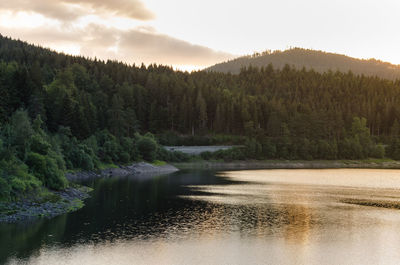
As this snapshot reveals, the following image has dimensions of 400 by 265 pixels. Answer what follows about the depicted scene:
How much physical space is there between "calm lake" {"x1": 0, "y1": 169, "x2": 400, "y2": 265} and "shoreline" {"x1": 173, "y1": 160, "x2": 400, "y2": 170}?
76.8 meters

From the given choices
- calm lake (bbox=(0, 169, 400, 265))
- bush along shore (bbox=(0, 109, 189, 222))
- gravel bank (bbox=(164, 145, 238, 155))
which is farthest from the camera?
gravel bank (bbox=(164, 145, 238, 155))

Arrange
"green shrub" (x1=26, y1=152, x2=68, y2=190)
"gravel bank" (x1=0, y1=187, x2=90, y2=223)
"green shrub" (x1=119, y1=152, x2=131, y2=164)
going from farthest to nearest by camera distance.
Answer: "green shrub" (x1=119, y1=152, x2=131, y2=164) < "green shrub" (x1=26, y1=152, x2=68, y2=190) < "gravel bank" (x1=0, y1=187, x2=90, y2=223)

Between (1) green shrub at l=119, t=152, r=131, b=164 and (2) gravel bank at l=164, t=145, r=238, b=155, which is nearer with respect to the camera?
(1) green shrub at l=119, t=152, r=131, b=164

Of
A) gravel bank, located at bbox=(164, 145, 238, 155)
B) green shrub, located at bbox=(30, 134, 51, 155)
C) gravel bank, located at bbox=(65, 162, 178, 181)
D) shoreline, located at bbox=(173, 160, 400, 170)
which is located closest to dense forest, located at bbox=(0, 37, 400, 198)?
green shrub, located at bbox=(30, 134, 51, 155)

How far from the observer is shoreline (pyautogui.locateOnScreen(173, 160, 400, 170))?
6263 inches

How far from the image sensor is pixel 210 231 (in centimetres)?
4934

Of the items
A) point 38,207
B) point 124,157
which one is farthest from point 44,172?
point 124,157

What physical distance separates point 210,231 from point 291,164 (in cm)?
12407

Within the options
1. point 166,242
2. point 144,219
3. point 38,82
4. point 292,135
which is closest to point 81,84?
point 38,82

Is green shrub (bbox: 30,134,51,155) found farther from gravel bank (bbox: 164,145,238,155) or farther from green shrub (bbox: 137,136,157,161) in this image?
gravel bank (bbox: 164,145,238,155)

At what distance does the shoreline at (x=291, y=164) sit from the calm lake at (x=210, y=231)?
76756mm

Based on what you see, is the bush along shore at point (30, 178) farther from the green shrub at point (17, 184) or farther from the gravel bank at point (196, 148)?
the gravel bank at point (196, 148)

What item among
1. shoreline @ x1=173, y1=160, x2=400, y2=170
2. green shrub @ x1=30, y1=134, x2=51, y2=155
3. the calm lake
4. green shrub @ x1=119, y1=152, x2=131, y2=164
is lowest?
the calm lake

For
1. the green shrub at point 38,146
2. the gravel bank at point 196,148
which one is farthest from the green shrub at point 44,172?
the gravel bank at point 196,148
